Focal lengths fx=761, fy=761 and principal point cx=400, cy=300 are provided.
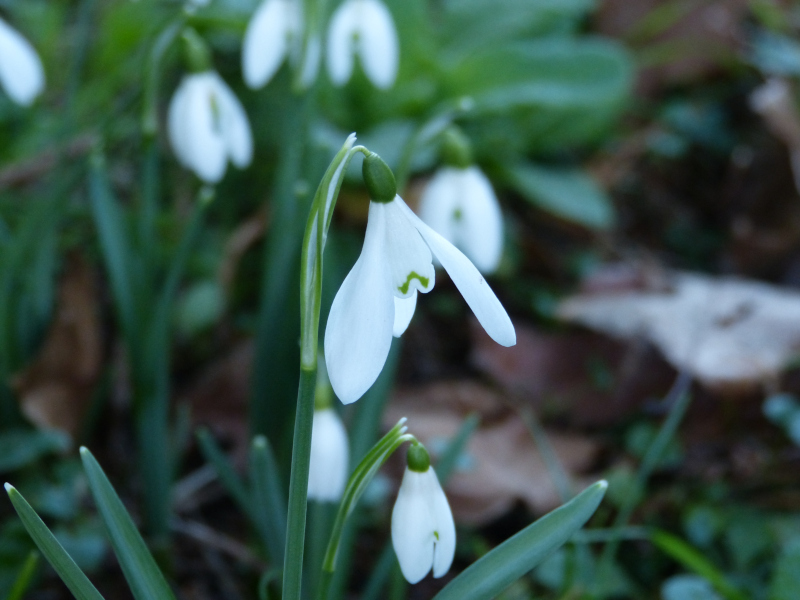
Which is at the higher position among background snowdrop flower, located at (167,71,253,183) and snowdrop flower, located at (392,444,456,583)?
background snowdrop flower, located at (167,71,253,183)

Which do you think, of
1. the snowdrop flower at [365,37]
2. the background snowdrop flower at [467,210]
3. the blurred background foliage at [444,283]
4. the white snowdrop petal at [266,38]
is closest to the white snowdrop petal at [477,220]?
the background snowdrop flower at [467,210]

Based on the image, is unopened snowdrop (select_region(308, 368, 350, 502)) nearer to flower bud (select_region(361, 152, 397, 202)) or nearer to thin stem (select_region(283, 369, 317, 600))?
thin stem (select_region(283, 369, 317, 600))

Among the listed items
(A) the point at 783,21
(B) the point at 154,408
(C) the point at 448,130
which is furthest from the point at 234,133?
(A) the point at 783,21

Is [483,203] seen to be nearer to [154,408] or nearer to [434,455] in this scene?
[434,455]

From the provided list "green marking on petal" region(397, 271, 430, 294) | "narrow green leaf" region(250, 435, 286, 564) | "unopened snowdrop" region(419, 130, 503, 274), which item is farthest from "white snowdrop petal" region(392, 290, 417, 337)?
"unopened snowdrop" region(419, 130, 503, 274)

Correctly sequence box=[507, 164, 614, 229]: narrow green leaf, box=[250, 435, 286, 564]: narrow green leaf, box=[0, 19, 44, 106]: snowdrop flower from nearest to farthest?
1. box=[250, 435, 286, 564]: narrow green leaf
2. box=[0, 19, 44, 106]: snowdrop flower
3. box=[507, 164, 614, 229]: narrow green leaf

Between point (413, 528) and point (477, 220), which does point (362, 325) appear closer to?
point (413, 528)
